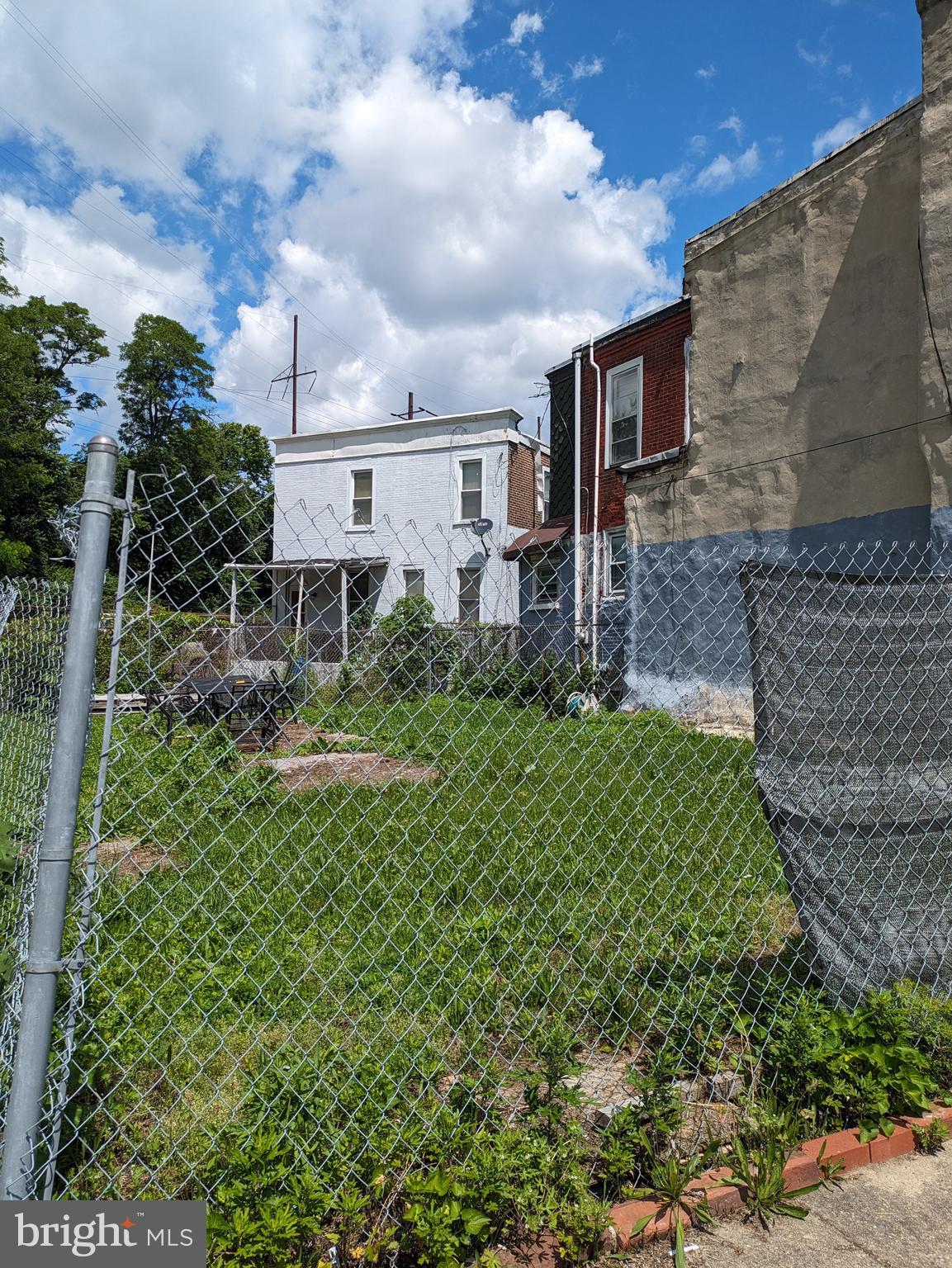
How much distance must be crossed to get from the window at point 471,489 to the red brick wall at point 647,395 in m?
5.83

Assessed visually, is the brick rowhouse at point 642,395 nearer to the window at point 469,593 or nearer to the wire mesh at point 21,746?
the window at point 469,593

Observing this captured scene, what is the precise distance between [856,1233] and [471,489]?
67.7 feet

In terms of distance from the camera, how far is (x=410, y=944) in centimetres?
356

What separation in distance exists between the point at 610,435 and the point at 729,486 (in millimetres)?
6595

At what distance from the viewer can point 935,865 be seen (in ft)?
9.89

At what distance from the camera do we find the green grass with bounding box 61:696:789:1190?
2.69 meters

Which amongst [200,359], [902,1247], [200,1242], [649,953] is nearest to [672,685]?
[649,953]

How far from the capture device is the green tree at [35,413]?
27766 millimetres

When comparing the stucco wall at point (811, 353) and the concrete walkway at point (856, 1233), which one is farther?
the stucco wall at point (811, 353)

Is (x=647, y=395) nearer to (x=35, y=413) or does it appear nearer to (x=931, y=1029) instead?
(x=931, y=1029)

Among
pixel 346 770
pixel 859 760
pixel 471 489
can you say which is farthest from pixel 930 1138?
pixel 471 489

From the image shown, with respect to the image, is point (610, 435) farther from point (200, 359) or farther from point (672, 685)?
point (200, 359)

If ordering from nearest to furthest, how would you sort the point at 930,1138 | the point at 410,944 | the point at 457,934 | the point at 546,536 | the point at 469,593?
1. the point at 930,1138
2. the point at 410,944
3. the point at 457,934
4. the point at 546,536
5. the point at 469,593

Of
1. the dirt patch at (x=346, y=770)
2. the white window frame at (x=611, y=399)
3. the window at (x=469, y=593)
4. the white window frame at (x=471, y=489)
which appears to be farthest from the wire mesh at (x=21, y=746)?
the white window frame at (x=471, y=489)
